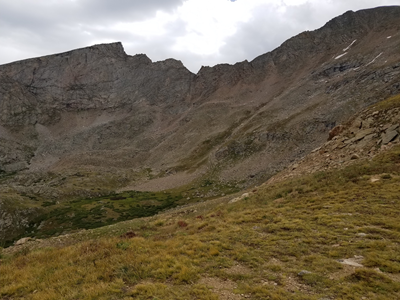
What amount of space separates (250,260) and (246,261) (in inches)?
7.7

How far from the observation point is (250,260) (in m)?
11.4

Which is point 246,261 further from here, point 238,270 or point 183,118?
point 183,118

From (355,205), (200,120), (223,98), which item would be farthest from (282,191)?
(223,98)

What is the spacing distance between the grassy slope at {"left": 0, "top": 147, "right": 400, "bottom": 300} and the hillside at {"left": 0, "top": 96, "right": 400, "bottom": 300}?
4cm

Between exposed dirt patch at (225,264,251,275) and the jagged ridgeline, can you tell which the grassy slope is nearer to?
exposed dirt patch at (225,264,251,275)

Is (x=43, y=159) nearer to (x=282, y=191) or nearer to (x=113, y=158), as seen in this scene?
(x=113, y=158)

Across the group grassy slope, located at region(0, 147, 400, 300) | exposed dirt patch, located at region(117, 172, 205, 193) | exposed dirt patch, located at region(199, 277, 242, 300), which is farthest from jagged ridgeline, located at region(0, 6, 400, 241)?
exposed dirt patch, located at region(199, 277, 242, 300)

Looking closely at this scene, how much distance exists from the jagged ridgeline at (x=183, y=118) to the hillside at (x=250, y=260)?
4386 cm

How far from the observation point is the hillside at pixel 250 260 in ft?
29.3

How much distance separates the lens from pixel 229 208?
23.2 metres

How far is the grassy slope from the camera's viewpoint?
352 inches

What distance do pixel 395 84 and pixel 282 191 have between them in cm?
6601

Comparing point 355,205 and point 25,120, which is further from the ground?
point 25,120

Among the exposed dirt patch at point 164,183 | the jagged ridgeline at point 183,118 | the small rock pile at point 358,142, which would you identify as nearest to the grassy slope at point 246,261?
the small rock pile at point 358,142
